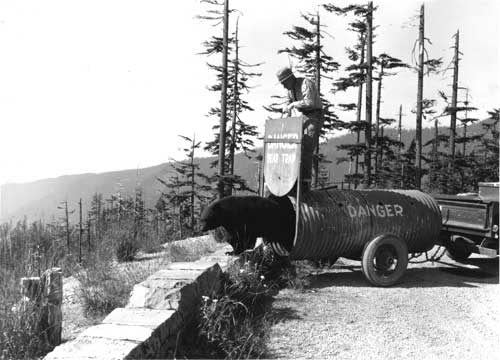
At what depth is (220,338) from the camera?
4.17m

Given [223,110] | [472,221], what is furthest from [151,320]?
[223,110]

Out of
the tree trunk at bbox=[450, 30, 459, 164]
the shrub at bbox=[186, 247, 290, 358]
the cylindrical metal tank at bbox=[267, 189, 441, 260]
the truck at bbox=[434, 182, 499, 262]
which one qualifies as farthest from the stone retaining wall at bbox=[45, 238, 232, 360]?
the tree trunk at bbox=[450, 30, 459, 164]

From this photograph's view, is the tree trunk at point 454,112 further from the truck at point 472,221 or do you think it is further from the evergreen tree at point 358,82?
the truck at point 472,221

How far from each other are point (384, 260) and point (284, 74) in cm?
333

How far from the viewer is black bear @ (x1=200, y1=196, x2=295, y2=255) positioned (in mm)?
6117

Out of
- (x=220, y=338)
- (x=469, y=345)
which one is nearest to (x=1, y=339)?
(x=220, y=338)

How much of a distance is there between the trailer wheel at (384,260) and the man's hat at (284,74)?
2.89 m

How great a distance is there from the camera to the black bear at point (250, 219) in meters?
6.12

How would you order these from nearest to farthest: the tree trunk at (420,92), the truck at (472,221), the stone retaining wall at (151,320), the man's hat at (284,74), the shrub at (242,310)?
the stone retaining wall at (151,320) < the shrub at (242,310) < the man's hat at (284,74) < the truck at (472,221) < the tree trunk at (420,92)

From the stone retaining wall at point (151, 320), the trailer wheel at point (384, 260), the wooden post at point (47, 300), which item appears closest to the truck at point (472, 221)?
the trailer wheel at point (384, 260)

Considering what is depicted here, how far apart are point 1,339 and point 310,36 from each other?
24005mm

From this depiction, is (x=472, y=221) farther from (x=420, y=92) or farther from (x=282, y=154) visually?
(x=420, y=92)

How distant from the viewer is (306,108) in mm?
6934

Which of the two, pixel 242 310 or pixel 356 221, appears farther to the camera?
pixel 356 221
